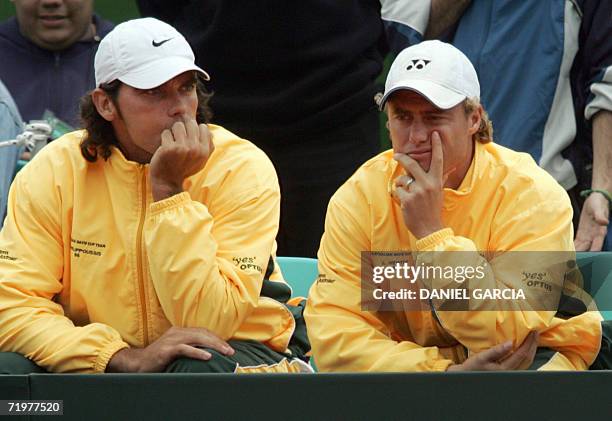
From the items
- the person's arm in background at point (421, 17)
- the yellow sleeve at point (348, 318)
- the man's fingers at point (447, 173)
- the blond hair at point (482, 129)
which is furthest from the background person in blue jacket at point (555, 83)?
the yellow sleeve at point (348, 318)

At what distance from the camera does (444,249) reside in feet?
10.6

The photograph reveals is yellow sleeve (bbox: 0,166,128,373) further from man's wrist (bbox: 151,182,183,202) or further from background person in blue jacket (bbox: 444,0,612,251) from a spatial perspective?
background person in blue jacket (bbox: 444,0,612,251)

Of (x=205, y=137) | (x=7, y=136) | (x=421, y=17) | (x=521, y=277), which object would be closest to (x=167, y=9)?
(x=7, y=136)

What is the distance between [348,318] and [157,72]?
2.65 feet

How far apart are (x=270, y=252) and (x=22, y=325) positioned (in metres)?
0.66

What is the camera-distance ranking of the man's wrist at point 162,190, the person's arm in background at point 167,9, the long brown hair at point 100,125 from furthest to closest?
1. the person's arm in background at point 167,9
2. the long brown hair at point 100,125
3. the man's wrist at point 162,190

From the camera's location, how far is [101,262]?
353 centimetres

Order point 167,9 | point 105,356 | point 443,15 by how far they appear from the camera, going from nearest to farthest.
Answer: point 105,356 → point 443,15 → point 167,9

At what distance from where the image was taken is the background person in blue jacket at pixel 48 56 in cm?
543

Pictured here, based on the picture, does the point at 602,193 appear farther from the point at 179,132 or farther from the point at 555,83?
the point at 179,132

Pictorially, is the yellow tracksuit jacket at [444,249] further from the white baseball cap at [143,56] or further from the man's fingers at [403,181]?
the white baseball cap at [143,56]

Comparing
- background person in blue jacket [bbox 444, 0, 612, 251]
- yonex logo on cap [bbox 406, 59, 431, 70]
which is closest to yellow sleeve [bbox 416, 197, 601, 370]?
yonex logo on cap [bbox 406, 59, 431, 70]

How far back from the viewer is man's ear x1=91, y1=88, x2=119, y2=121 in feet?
12.0

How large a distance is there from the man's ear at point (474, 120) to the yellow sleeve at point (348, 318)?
0.34m
